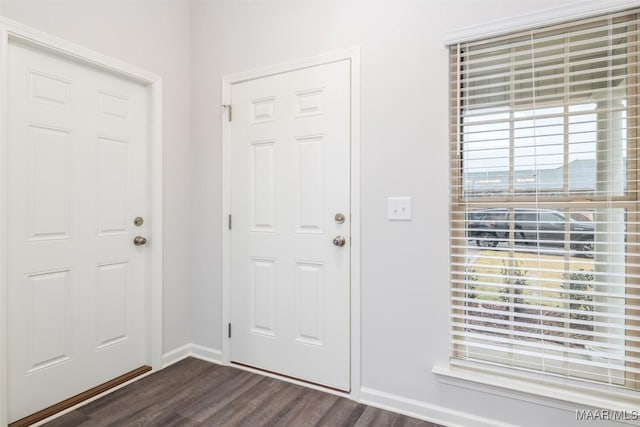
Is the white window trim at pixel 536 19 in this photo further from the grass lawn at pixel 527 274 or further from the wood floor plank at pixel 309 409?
the wood floor plank at pixel 309 409

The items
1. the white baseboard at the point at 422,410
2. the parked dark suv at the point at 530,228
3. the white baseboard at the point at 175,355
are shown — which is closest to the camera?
the parked dark suv at the point at 530,228

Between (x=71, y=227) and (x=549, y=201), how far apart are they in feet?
8.10

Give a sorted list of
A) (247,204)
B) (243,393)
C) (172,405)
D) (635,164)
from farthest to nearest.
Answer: (247,204), (243,393), (172,405), (635,164)

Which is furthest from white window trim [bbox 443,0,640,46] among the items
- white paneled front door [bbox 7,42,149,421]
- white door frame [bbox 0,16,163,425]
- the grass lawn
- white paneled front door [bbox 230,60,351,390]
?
white paneled front door [bbox 7,42,149,421]

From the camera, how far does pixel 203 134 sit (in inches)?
96.5

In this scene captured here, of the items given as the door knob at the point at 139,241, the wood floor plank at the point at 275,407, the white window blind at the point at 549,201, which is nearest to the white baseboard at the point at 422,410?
the white window blind at the point at 549,201

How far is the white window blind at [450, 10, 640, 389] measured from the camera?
1.44 meters

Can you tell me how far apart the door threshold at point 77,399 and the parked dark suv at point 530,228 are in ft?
7.29

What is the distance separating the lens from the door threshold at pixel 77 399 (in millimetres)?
1685

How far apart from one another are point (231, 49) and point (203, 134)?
62 centimetres

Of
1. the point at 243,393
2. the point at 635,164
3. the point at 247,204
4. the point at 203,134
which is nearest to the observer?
the point at 635,164

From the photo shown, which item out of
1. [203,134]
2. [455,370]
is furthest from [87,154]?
[455,370]

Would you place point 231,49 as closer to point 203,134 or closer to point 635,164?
point 203,134

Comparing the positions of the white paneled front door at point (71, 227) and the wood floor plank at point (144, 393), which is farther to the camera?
the wood floor plank at point (144, 393)
